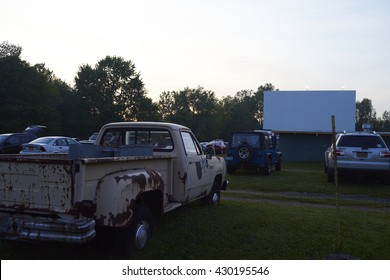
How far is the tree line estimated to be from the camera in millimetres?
48562

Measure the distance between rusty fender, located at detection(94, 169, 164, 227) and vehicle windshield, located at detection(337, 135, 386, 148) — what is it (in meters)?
10.4

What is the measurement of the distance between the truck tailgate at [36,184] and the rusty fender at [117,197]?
1.19 ft

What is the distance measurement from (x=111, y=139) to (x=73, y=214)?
9.75ft

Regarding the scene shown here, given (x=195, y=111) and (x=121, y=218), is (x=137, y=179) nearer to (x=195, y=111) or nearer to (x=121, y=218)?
(x=121, y=218)

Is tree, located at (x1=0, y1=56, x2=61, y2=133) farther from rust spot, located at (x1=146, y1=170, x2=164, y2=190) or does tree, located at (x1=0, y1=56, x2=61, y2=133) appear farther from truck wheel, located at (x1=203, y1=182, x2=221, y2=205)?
rust spot, located at (x1=146, y1=170, x2=164, y2=190)

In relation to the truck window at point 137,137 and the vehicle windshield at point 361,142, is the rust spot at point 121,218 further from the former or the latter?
the vehicle windshield at point 361,142

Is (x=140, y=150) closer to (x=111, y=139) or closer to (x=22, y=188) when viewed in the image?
(x=111, y=139)

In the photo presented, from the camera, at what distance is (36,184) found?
4.85 metres

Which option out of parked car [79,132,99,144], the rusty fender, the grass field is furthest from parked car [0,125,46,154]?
the rusty fender

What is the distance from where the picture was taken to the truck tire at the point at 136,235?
5.16m

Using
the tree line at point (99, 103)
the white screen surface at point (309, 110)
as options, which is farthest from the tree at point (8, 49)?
the white screen surface at point (309, 110)

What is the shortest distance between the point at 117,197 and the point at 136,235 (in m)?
0.85

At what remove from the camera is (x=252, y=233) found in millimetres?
6727

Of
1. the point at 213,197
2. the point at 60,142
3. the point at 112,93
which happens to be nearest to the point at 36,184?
the point at 213,197
